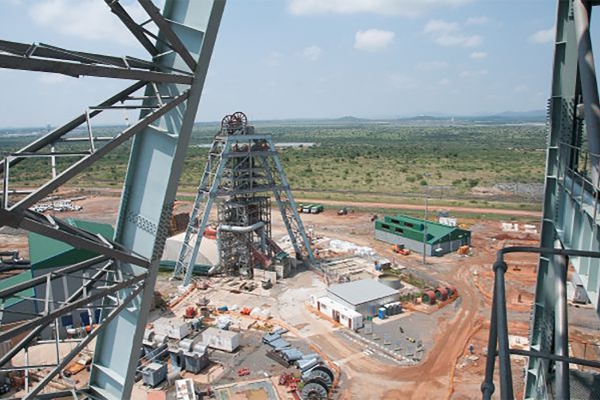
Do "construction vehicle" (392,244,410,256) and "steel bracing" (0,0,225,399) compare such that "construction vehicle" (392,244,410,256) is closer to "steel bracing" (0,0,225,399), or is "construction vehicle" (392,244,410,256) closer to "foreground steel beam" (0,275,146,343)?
"steel bracing" (0,0,225,399)

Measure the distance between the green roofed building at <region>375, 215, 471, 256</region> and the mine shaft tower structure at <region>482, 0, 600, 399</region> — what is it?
90.6 feet

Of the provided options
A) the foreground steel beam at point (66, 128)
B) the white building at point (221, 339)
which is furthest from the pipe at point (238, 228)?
the foreground steel beam at point (66, 128)

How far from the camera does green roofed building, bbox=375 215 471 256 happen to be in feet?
126

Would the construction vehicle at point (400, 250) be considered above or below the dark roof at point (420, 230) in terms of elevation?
below

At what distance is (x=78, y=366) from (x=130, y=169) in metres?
18.1

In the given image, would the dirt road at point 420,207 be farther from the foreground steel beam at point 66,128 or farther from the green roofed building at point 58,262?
the foreground steel beam at point 66,128

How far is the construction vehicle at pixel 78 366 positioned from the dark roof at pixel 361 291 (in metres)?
13.8

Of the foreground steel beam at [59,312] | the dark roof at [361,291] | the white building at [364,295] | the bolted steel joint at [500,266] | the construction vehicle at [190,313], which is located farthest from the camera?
the construction vehicle at [190,313]

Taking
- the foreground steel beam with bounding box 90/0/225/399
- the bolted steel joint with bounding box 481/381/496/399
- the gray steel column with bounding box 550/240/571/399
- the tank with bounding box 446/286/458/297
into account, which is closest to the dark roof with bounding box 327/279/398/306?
the tank with bounding box 446/286/458/297

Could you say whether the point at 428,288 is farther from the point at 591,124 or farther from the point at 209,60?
the point at 209,60

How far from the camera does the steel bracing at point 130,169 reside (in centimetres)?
564

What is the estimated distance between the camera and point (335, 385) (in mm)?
19547

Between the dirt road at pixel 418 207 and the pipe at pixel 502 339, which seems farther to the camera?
the dirt road at pixel 418 207

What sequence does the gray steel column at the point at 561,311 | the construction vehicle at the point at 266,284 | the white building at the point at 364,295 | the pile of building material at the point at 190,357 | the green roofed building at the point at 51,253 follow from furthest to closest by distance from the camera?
1. the construction vehicle at the point at 266,284
2. the white building at the point at 364,295
3. the green roofed building at the point at 51,253
4. the pile of building material at the point at 190,357
5. the gray steel column at the point at 561,311
